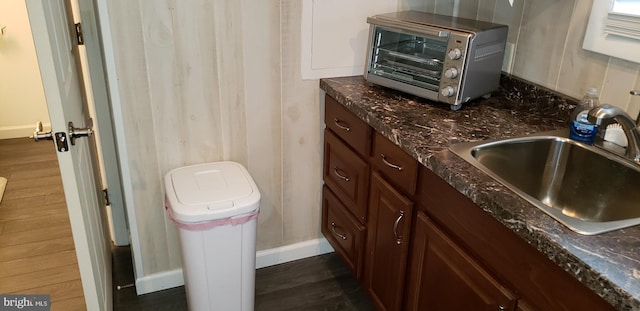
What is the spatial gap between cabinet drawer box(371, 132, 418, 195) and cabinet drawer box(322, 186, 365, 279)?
0.34 meters

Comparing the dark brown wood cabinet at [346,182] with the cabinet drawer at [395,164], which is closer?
the cabinet drawer at [395,164]

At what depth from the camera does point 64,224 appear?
8.55 ft

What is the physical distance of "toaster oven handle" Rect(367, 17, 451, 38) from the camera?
5.41 feet

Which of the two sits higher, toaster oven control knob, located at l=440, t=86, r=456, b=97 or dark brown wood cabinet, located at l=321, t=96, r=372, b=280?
toaster oven control knob, located at l=440, t=86, r=456, b=97

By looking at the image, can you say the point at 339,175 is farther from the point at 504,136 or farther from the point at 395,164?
the point at 504,136

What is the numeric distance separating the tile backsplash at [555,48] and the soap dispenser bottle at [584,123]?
0.08 metres

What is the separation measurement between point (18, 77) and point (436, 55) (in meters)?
3.03

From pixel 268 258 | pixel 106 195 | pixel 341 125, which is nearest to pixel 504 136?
pixel 341 125

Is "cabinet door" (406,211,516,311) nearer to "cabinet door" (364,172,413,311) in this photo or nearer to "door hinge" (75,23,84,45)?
"cabinet door" (364,172,413,311)

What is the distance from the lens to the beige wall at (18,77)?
11.0 feet

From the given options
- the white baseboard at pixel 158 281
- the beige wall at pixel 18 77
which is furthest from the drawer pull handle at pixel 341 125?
the beige wall at pixel 18 77

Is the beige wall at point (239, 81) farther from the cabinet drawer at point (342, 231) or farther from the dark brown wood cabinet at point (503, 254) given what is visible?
the dark brown wood cabinet at point (503, 254)

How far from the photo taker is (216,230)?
5.68 ft

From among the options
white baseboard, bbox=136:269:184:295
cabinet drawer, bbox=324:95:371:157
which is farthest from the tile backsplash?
white baseboard, bbox=136:269:184:295
